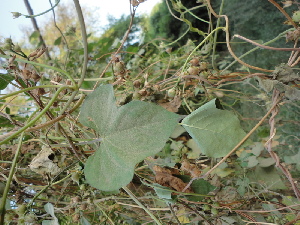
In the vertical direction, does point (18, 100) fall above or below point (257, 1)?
below

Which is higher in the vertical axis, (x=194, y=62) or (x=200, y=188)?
(x=194, y=62)

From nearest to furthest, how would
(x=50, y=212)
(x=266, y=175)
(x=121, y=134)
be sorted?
1. (x=121, y=134)
2. (x=50, y=212)
3. (x=266, y=175)

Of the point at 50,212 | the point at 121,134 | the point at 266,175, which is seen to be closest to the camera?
the point at 121,134

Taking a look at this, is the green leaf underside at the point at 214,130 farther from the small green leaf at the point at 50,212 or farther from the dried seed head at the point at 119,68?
the small green leaf at the point at 50,212

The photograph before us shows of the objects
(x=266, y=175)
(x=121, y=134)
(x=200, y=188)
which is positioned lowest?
(x=266, y=175)

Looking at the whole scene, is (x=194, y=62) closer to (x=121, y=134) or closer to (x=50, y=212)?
(x=121, y=134)

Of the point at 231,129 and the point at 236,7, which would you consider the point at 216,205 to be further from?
the point at 236,7

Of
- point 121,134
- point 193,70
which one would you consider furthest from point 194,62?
point 121,134

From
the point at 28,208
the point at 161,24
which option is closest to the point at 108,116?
the point at 28,208
